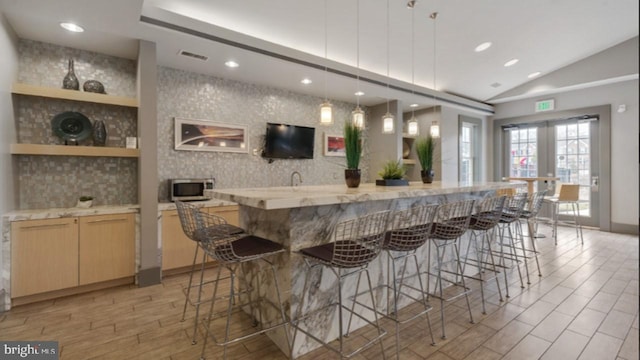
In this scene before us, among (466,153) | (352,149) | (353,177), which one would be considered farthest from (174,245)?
(466,153)

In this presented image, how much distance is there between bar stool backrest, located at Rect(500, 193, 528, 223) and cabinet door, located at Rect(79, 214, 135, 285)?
13.5 feet

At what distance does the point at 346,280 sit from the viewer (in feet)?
7.60

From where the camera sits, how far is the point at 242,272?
2.61m

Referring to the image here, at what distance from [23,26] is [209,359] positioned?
351 cm

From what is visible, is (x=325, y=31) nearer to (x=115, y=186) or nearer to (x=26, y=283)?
(x=115, y=186)

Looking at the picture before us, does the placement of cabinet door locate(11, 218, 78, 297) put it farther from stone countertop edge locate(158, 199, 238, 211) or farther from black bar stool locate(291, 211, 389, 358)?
black bar stool locate(291, 211, 389, 358)

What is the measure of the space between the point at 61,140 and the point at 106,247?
1307mm

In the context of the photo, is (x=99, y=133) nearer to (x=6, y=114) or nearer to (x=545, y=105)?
(x=6, y=114)

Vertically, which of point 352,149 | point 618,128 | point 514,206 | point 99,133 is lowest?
point 514,206

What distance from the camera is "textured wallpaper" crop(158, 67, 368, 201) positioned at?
396 centimetres

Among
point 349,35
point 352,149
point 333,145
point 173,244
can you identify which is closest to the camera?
point 352,149

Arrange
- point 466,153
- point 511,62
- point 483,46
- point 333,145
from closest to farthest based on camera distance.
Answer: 1. point 483,46
2. point 511,62
3. point 333,145
4. point 466,153

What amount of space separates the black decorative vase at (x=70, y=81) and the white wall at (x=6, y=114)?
39 cm

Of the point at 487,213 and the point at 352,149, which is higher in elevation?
the point at 352,149
